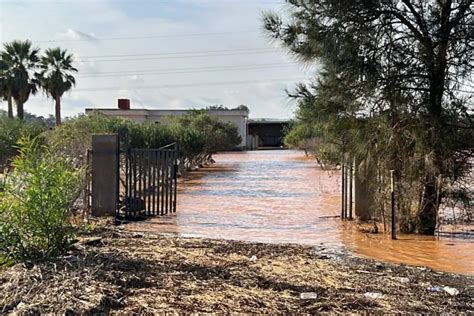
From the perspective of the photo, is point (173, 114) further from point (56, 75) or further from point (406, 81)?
point (406, 81)

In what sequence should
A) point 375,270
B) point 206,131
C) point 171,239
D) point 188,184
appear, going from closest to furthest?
point 375,270
point 171,239
point 188,184
point 206,131

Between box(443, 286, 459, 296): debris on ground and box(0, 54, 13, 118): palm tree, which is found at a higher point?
box(0, 54, 13, 118): palm tree

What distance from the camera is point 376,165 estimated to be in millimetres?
13234

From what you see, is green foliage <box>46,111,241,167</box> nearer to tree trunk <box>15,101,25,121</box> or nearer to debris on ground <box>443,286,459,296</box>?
debris on ground <box>443,286,459,296</box>

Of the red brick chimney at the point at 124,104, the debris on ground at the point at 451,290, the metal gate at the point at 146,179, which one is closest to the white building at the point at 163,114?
the red brick chimney at the point at 124,104

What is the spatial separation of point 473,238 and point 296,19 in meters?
6.07

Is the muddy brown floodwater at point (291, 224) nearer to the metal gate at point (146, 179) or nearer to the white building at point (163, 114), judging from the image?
the metal gate at point (146, 179)

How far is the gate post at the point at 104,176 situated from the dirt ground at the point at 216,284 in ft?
16.8

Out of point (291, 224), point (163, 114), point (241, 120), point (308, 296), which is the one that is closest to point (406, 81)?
point (291, 224)

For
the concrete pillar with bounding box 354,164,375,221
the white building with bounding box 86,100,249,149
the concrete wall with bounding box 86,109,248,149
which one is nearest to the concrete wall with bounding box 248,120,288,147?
the white building with bounding box 86,100,249,149

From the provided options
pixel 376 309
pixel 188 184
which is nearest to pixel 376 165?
pixel 376 309

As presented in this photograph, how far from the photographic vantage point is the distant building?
6989 cm

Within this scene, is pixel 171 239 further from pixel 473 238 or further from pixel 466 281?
pixel 473 238

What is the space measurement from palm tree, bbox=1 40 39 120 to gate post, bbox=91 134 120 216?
3292 cm
